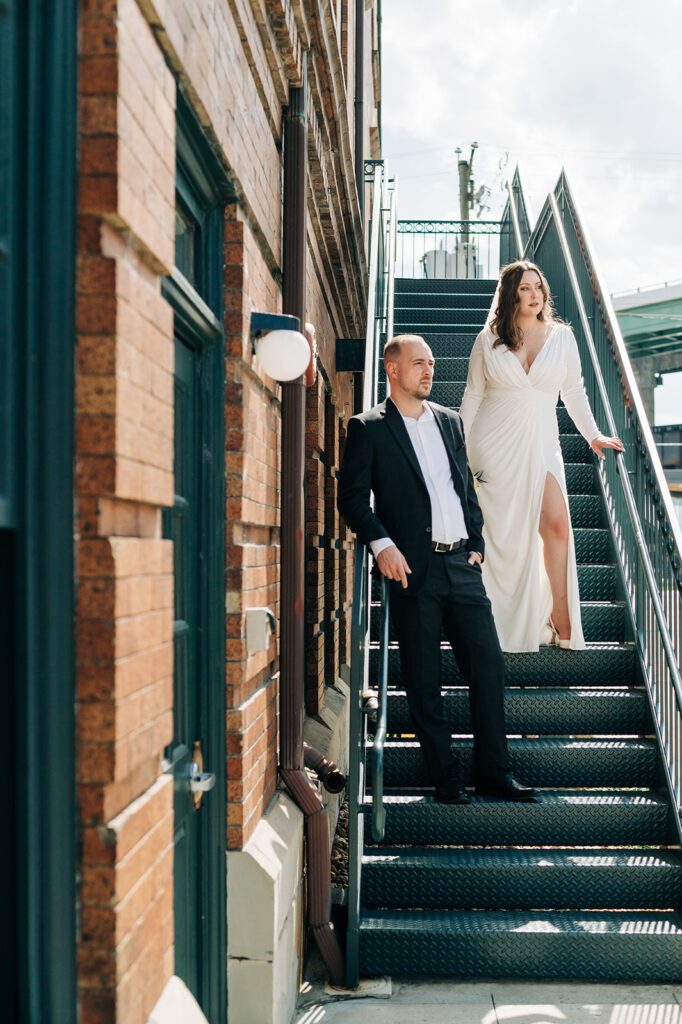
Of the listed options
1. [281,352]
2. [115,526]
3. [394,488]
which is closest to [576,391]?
Answer: [394,488]

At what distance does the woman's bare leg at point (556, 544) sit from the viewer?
17.8 feet

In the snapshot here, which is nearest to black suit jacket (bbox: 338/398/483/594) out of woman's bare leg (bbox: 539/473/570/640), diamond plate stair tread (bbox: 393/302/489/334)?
woman's bare leg (bbox: 539/473/570/640)

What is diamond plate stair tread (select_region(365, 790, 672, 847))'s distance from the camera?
4.61 metres

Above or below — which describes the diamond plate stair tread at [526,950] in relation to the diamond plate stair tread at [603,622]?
below

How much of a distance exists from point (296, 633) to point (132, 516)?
2123mm

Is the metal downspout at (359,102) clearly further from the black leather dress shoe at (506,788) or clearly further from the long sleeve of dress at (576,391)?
the black leather dress shoe at (506,788)

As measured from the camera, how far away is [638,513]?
5.49m

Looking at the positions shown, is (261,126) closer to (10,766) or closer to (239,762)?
(239,762)

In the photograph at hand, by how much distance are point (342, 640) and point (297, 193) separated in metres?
5.42

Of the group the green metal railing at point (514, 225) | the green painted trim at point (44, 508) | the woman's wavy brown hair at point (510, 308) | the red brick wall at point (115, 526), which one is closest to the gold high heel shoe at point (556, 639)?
the woman's wavy brown hair at point (510, 308)

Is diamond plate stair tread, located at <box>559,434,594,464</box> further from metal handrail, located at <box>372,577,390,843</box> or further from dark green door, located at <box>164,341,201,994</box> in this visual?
dark green door, located at <box>164,341,201,994</box>

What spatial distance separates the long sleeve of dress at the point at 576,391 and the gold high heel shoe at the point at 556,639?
101cm

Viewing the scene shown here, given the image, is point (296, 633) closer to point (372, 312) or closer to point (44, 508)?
point (44, 508)

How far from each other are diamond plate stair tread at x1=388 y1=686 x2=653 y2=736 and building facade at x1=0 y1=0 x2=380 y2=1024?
6.41 ft
